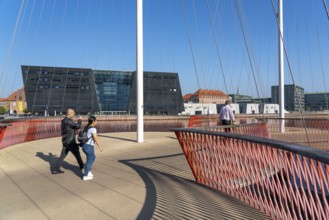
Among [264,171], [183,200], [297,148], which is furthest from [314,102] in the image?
[297,148]

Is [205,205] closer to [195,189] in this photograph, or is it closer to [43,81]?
[195,189]

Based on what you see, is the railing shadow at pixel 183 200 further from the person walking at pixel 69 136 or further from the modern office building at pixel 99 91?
the modern office building at pixel 99 91

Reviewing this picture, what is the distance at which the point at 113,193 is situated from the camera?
5449 millimetres

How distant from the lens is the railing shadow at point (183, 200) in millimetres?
4309

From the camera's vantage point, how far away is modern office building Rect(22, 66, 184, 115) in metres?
69.1

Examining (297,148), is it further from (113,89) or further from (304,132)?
(113,89)

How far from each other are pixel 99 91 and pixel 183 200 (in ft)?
245

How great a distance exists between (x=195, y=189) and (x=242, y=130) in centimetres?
394

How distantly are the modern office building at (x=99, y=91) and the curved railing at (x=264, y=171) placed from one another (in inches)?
2460

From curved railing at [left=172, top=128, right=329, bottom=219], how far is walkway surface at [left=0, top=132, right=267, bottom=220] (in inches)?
10.9

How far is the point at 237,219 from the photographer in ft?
13.7

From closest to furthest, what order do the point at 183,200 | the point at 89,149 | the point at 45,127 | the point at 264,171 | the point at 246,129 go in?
the point at 264,171, the point at 183,200, the point at 89,149, the point at 246,129, the point at 45,127

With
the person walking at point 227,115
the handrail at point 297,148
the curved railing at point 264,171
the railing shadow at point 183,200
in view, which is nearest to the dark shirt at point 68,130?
the railing shadow at point 183,200

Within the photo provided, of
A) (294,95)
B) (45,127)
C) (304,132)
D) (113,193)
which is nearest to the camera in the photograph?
(113,193)
